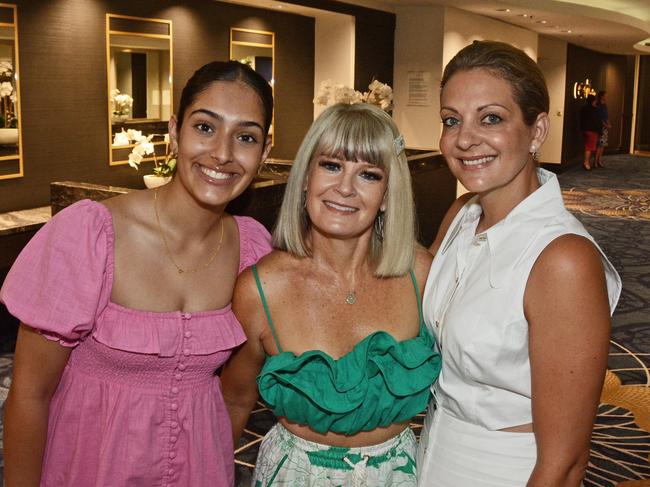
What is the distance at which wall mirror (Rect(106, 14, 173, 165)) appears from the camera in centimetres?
759

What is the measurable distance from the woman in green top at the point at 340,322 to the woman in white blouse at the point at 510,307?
0.10 m

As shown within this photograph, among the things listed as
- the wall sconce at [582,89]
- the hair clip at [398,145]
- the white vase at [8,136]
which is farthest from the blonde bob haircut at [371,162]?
the wall sconce at [582,89]

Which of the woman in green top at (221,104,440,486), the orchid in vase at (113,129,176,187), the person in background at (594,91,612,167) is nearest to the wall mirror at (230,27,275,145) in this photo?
the orchid in vase at (113,129,176,187)

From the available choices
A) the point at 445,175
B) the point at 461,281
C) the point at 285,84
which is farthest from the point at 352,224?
the point at 285,84

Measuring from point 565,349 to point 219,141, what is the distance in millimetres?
999

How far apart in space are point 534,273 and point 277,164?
20.9ft

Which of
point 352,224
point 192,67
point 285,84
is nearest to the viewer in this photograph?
point 352,224

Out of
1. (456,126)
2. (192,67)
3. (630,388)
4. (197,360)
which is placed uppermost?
(192,67)

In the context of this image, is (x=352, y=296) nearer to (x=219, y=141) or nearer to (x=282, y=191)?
(x=219, y=141)

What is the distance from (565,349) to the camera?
5.62 ft

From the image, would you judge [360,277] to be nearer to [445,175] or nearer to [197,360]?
[197,360]

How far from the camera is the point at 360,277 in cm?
227

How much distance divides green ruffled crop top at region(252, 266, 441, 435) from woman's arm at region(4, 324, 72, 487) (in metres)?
0.55

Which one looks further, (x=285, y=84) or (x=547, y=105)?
(x=285, y=84)
